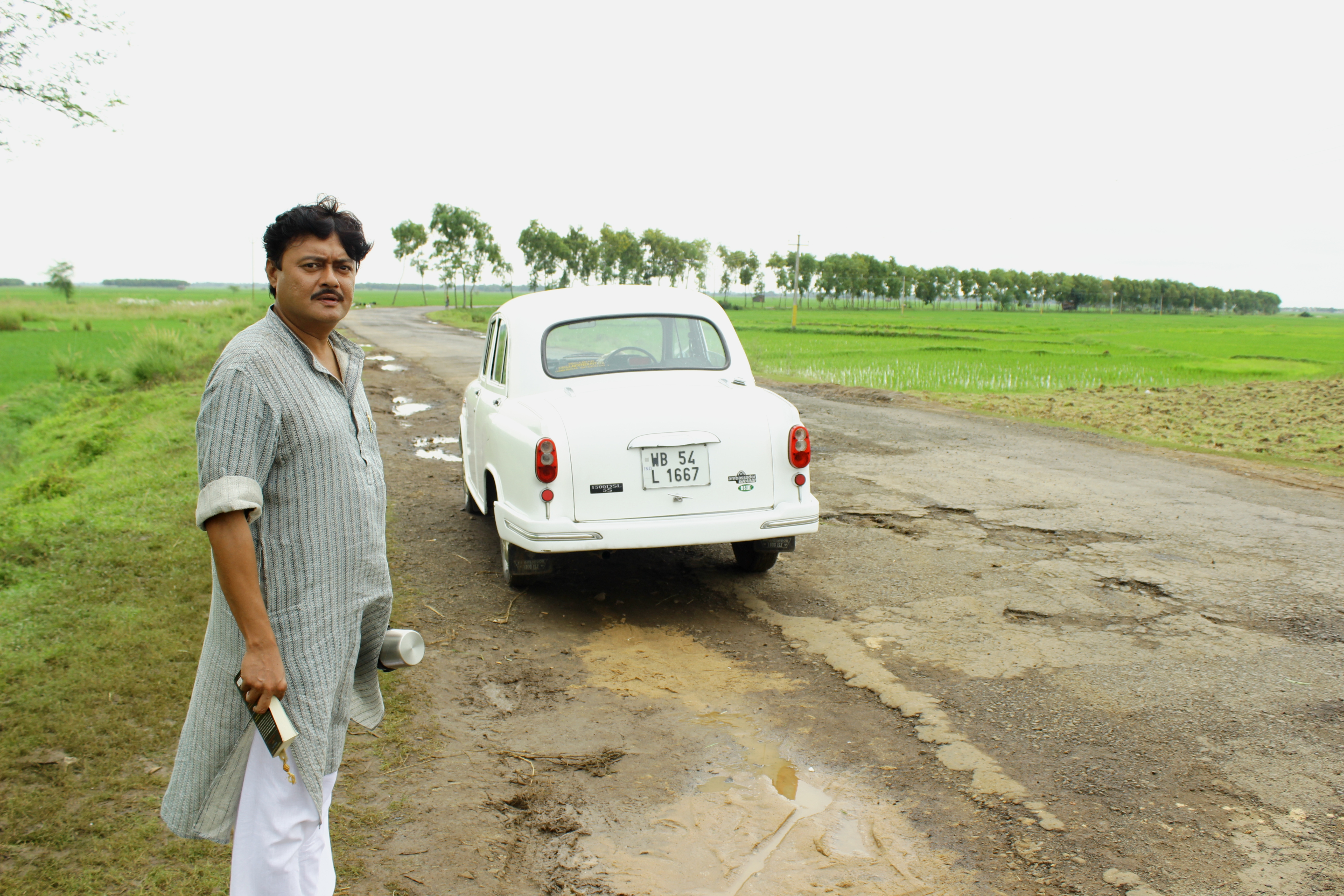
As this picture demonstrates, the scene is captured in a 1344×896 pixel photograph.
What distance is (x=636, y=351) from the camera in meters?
6.05

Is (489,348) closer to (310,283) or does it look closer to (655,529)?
(655,529)

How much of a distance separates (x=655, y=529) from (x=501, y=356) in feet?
7.22

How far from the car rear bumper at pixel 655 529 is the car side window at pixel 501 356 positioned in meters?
1.31

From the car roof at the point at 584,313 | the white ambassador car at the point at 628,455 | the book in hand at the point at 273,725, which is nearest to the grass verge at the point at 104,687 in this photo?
the book in hand at the point at 273,725

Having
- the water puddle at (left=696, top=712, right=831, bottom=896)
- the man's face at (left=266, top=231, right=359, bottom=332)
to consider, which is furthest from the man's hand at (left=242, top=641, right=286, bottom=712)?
the water puddle at (left=696, top=712, right=831, bottom=896)

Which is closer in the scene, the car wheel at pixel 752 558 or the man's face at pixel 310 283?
the man's face at pixel 310 283

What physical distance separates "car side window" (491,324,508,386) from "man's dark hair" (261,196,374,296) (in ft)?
12.5

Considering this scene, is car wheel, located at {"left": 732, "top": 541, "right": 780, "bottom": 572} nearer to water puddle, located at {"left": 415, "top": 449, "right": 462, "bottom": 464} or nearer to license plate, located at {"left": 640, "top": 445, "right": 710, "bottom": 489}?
license plate, located at {"left": 640, "top": 445, "right": 710, "bottom": 489}

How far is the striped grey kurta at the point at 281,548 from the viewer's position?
1.84 meters

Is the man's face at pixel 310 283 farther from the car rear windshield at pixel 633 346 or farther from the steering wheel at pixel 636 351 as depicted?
the steering wheel at pixel 636 351

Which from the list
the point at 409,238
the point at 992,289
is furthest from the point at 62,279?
the point at 992,289

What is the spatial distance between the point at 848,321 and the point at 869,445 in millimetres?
53945

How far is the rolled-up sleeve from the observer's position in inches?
70.8

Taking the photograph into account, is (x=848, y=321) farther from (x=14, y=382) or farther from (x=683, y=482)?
(x=683, y=482)
